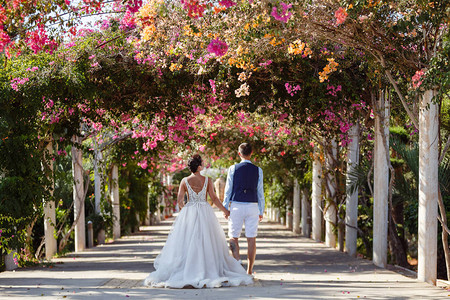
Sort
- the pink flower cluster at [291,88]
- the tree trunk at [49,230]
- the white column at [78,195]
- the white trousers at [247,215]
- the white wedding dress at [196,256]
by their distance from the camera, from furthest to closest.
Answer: the white column at [78,195], the tree trunk at [49,230], the pink flower cluster at [291,88], the white trousers at [247,215], the white wedding dress at [196,256]

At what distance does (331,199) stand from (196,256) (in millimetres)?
9253

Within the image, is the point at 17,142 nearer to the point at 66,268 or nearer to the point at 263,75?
the point at 66,268

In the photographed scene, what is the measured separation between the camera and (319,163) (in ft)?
61.5

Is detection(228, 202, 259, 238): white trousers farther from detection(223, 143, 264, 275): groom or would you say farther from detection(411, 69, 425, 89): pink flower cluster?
detection(411, 69, 425, 89): pink flower cluster

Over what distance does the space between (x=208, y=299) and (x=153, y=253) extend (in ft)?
28.7

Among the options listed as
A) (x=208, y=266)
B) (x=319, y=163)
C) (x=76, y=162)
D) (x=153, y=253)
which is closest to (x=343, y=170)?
(x=319, y=163)

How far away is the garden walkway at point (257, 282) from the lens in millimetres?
7727

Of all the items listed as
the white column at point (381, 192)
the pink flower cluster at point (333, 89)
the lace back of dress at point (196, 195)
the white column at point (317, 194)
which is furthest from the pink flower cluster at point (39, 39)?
the white column at point (317, 194)

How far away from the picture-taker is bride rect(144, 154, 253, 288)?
8.59m

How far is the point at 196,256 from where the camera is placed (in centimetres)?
880

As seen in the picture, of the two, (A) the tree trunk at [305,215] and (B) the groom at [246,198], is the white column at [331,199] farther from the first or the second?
(B) the groom at [246,198]

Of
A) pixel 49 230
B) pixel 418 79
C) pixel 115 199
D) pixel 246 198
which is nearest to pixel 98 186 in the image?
pixel 115 199

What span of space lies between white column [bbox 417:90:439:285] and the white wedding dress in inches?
94.5

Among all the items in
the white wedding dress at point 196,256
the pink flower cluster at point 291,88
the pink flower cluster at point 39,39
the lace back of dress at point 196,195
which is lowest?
the white wedding dress at point 196,256
